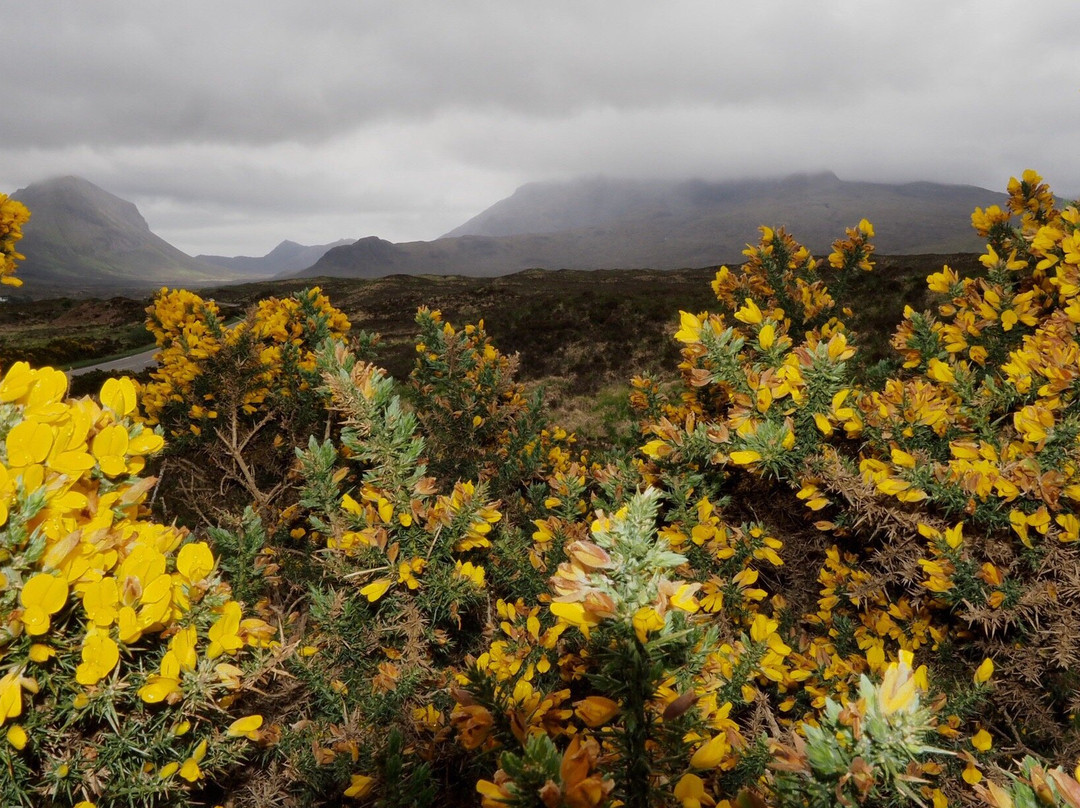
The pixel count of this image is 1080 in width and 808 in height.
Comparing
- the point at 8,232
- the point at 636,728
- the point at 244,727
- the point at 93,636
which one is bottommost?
the point at 244,727

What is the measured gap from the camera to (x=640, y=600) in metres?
0.81

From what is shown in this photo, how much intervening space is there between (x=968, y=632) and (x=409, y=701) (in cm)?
224

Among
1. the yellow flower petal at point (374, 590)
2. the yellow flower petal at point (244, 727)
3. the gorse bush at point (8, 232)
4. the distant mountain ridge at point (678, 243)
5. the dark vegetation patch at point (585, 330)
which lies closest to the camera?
the yellow flower petal at point (244, 727)

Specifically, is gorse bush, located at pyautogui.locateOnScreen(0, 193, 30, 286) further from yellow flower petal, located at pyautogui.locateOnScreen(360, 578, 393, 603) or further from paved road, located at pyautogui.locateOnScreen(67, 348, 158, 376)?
paved road, located at pyautogui.locateOnScreen(67, 348, 158, 376)

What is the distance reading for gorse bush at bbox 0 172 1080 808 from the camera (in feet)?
2.66

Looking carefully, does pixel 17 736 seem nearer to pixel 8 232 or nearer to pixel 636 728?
pixel 636 728

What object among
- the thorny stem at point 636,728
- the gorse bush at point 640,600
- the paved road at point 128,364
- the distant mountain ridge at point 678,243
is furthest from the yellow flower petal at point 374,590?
the distant mountain ridge at point 678,243

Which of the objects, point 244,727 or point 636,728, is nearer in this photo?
point 636,728

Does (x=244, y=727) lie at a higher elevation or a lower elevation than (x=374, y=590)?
higher

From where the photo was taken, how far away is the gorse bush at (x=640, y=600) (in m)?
0.81

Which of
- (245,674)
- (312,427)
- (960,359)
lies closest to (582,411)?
(312,427)

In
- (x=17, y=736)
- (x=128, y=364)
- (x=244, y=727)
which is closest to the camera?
(x=17, y=736)

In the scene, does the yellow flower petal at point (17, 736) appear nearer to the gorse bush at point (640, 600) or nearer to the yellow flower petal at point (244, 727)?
the gorse bush at point (640, 600)

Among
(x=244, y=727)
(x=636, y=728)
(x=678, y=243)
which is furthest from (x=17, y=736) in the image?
(x=678, y=243)
